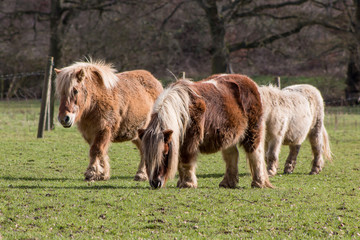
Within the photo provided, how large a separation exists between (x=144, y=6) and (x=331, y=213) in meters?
20.9

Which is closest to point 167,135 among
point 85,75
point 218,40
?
point 85,75

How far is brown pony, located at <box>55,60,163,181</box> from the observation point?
7590mm

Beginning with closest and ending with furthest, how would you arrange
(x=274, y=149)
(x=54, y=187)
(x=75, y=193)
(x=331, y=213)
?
(x=331, y=213), (x=75, y=193), (x=54, y=187), (x=274, y=149)

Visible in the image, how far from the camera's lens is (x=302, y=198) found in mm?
6891

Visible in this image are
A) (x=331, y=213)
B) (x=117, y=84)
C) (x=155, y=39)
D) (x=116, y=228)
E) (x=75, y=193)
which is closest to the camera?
(x=116, y=228)

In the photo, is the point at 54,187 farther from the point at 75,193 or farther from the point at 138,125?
the point at 138,125

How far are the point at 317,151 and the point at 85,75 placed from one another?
516 centimetres

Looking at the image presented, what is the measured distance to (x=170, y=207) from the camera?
5.99m

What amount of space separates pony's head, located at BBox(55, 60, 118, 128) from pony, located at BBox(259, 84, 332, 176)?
122 inches

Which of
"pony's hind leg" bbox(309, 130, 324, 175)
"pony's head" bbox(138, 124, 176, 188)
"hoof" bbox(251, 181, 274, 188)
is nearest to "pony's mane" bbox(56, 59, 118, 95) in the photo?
"pony's head" bbox(138, 124, 176, 188)

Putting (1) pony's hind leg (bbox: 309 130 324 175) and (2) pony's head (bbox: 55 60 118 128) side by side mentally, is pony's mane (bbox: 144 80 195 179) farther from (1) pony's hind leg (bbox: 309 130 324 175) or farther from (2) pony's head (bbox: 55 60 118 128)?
(1) pony's hind leg (bbox: 309 130 324 175)

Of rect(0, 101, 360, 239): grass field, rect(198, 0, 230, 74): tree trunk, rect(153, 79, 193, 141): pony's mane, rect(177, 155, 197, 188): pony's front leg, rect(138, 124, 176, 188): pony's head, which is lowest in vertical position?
rect(0, 101, 360, 239): grass field

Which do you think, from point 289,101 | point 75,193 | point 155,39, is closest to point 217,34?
point 155,39

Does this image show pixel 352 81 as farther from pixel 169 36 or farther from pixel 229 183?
pixel 229 183
